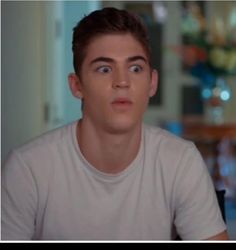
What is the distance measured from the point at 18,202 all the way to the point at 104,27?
0.30m

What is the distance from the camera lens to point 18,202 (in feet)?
2.74

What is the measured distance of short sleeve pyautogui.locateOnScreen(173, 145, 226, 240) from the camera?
0.85m

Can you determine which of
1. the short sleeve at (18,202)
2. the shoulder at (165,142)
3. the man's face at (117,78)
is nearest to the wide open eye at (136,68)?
the man's face at (117,78)

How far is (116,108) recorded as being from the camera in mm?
822

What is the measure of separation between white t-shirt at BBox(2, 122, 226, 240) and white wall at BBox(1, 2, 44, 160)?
0.30ft

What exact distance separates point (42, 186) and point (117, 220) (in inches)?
5.2

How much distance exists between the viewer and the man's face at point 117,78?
820 millimetres

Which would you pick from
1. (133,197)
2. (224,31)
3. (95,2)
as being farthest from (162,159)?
(224,31)

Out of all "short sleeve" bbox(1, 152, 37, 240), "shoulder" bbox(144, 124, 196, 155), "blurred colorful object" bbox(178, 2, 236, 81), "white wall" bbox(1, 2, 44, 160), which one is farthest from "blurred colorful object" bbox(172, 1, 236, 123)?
"short sleeve" bbox(1, 152, 37, 240)

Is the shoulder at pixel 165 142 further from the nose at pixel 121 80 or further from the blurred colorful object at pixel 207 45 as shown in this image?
the blurred colorful object at pixel 207 45

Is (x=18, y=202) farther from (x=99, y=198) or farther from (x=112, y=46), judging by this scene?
(x=112, y=46)

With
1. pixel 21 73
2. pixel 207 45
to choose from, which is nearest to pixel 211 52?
pixel 207 45

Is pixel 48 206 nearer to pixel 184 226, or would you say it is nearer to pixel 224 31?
pixel 184 226
